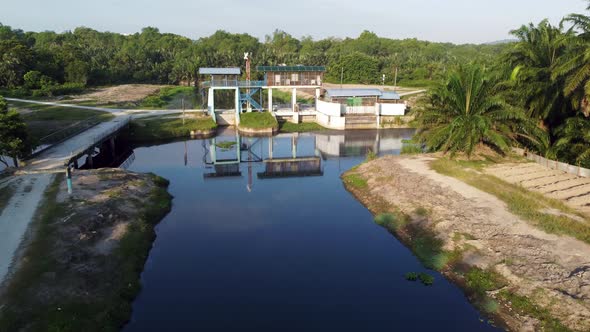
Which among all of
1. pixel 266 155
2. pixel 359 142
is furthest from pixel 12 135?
pixel 359 142

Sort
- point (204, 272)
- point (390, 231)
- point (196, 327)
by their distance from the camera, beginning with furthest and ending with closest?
point (390, 231)
point (204, 272)
point (196, 327)

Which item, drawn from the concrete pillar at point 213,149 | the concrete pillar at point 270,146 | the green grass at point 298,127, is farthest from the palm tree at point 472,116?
the green grass at point 298,127

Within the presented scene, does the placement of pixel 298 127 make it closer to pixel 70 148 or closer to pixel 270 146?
pixel 270 146

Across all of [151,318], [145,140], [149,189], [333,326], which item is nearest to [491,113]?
[333,326]

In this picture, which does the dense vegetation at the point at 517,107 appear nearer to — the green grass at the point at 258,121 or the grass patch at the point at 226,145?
the grass patch at the point at 226,145

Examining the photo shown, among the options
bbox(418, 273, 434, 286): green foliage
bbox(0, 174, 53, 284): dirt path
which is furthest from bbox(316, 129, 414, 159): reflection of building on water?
bbox(0, 174, 53, 284): dirt path

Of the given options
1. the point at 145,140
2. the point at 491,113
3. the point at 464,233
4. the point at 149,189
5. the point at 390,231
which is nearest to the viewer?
the point at 464,233

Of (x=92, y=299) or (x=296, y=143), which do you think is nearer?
(x=92, y=299)

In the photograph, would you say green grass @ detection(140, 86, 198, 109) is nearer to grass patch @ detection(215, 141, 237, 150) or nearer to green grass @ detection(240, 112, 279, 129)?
green grass @ detection(240, 112, 279, 129)

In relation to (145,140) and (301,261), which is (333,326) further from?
(145,140)
